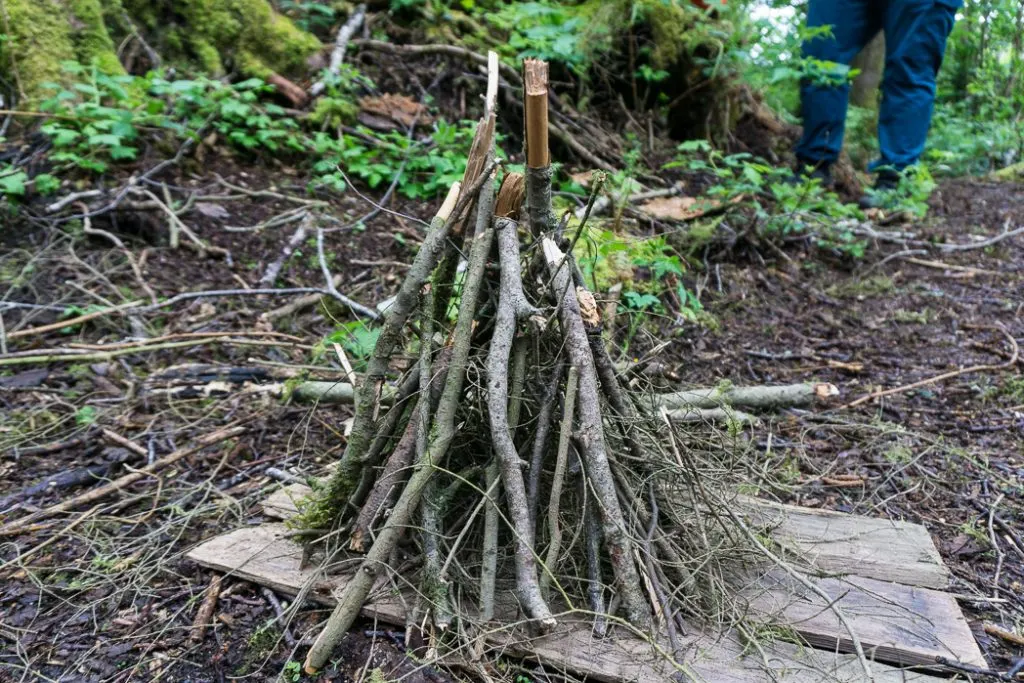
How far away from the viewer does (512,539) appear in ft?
6.86

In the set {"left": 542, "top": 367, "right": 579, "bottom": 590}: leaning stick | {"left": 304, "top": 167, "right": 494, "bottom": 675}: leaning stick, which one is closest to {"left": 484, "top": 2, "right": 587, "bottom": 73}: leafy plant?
{"left": 304, "top": 167, "right": 494, "bottom": 675}: leaning stick

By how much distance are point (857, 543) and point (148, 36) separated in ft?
20.9

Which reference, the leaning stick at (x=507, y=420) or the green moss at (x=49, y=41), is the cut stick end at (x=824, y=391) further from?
the green moss at (x=49, y=41)

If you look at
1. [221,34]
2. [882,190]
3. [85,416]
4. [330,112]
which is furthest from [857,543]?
[221,34]

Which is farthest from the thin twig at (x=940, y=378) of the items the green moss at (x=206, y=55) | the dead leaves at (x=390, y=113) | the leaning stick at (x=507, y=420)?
the green moss at (x=206, y=55)

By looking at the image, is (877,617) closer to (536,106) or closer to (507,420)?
(507,420)

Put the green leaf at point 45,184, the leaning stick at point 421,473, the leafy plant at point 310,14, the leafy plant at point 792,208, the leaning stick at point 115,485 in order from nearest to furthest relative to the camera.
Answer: the leaning stick at point 421,473, the leaning stick at point 115,485, the green leaf at point 45,184, the leafy plant at point 792,208, the leafy plant at point 310,14

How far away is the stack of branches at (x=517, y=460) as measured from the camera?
196 centimetres

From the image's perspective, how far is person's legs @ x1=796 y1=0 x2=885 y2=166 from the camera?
6.09m

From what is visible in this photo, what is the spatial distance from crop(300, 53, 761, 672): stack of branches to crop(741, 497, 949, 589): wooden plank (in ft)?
1.13

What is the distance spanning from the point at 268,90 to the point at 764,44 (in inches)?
162

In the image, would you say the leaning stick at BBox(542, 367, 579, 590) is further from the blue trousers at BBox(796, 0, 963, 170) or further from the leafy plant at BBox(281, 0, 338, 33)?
the leafy plant at BBox(281, 0, 338, 33)

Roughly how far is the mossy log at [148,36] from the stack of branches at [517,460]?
451cm

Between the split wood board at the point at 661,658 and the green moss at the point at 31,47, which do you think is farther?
the green moss at the point at 31,47
